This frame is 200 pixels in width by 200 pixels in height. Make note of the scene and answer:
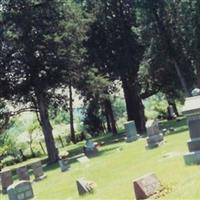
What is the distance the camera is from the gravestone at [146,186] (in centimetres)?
1235

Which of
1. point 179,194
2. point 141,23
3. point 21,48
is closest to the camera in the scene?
point 179,194

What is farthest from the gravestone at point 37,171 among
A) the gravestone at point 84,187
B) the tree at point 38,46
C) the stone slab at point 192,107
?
the stone slab at point 192,107

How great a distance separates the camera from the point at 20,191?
57.7 feet

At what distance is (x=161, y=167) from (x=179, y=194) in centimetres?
523

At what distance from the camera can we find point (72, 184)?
19766 mm

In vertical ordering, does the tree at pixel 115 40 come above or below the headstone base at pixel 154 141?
above

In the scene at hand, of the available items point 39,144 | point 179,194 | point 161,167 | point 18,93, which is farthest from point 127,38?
point 179,194

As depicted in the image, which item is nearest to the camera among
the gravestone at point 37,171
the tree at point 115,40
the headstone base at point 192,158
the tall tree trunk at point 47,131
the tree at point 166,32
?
the headstone base at point 192,158

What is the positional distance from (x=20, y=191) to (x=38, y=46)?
55.7ft

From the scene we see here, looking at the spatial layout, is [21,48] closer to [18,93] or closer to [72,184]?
[18,93]

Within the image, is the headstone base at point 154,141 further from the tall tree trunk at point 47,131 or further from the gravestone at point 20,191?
the tall tree trunk at point 47,131

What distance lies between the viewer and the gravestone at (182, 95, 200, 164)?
15677mm

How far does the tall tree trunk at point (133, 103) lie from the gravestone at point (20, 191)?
91.0 feet

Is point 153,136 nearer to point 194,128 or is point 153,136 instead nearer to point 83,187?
point 194,128
